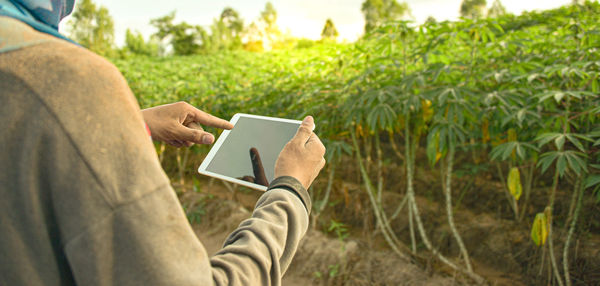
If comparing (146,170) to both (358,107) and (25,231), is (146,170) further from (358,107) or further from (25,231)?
(358,107)

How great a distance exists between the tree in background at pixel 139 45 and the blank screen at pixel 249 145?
833 inches

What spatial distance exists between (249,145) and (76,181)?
1.72ft

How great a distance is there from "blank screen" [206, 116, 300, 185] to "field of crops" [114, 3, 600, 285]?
1.05 m

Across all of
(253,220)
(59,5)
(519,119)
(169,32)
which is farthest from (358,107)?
(169,32)

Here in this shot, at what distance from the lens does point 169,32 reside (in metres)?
17.3

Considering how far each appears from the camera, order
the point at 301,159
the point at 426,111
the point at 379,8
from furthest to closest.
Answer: the point at 379,8, the point at 426,111, the point at 301,159

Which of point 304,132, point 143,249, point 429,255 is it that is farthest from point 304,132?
point 429,255

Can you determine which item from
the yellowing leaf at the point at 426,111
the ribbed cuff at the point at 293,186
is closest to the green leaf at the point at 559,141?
the yellowing leaf at the point at 426,111

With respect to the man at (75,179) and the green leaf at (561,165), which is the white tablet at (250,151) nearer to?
the man at (75,179)

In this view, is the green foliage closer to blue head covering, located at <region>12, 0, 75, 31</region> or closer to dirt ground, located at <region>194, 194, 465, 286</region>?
dirt ground, located at <region>194, 194, 465, 286</region>

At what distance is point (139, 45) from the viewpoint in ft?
69.8

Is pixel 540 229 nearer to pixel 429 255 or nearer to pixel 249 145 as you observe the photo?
pixel 429 255

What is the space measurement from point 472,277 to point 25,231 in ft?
7.44

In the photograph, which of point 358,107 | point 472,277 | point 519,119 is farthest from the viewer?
point 472,277
